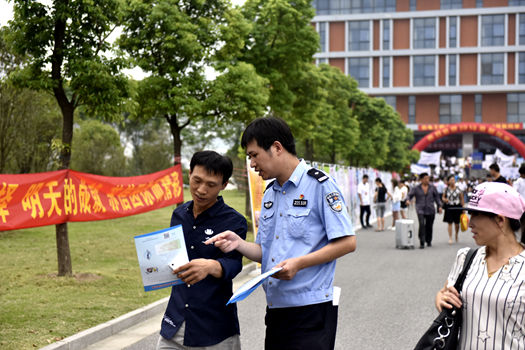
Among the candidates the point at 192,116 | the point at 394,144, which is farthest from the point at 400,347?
the point at 394,144

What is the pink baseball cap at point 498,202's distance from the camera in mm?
2805

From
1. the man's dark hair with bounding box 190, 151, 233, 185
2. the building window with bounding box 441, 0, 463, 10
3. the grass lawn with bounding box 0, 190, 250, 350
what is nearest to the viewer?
the man's dark hair with bounding box 190, 151, 233, 185

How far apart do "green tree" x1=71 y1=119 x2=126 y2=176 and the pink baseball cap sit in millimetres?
31151

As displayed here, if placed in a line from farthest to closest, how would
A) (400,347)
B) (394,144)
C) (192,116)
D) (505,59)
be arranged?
(505,59) → (394,144) → (192,116) → (400,347)

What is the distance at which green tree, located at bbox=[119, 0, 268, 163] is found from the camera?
53.9ft

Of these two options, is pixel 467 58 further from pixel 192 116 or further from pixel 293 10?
pixel 192 116

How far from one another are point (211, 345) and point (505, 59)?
267 feet

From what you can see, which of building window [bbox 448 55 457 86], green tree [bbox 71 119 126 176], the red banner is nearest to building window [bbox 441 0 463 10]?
building window [bbox 448 55 457 86]

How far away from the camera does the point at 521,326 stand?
2.75 meters

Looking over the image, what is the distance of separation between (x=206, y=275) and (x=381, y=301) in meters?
6.34

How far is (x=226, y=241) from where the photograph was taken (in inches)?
124

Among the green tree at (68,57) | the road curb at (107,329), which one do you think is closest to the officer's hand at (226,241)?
the road curb at (107,329)

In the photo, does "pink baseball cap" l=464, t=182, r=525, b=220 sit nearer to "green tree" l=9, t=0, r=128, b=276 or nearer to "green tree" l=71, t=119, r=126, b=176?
"green tree" l=9, t=0, r=128, b=276

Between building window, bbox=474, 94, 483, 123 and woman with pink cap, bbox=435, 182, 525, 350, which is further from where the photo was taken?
building window, bbox=474, 94, 483, 123
